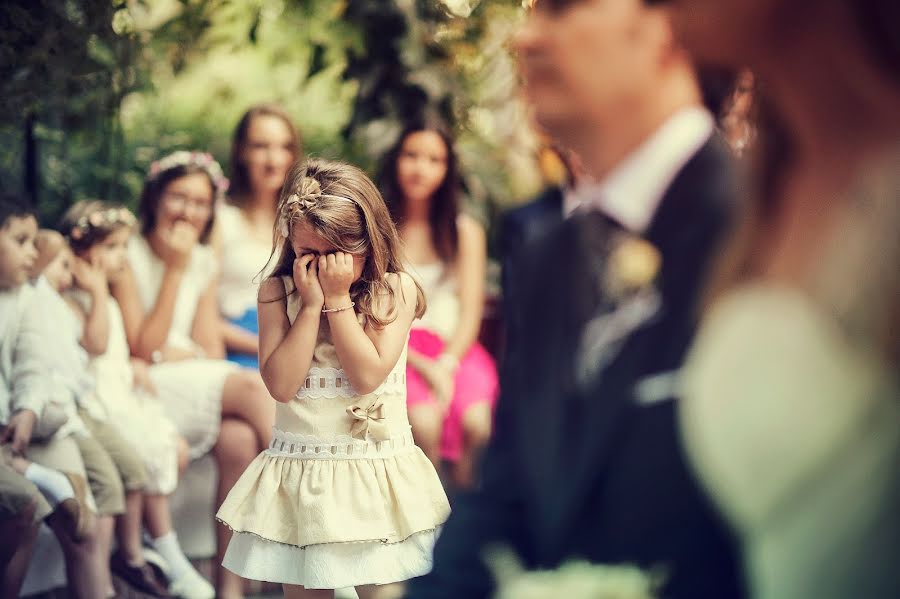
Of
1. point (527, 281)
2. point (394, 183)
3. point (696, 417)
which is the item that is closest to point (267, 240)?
point (394, 183)

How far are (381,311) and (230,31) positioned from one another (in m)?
2.01

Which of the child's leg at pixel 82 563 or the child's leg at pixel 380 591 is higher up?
→ the child's leg at pixel 82 563

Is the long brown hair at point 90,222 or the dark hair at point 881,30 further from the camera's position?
the long brown hair at point 90,222

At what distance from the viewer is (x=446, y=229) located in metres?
4.52

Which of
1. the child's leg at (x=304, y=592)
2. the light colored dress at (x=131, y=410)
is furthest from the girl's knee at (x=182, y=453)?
the child's leg at (x=304, y=592)

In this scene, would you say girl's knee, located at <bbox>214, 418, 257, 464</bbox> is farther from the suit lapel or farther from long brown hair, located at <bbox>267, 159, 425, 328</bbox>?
the suit lapel

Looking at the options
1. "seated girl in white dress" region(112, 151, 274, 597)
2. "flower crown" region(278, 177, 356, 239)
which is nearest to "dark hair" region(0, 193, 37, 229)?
"seated girl in white dress" region(112, 151, 274, 597)

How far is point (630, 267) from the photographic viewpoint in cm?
154

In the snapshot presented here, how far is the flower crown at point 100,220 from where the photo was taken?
156 inches

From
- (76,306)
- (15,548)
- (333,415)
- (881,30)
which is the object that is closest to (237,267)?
(76,306)

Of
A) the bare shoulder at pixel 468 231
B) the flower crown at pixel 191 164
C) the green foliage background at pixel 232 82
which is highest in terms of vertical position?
the green foliage background at pixel 232 82

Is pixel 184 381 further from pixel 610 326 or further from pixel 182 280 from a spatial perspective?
pixel 610 326

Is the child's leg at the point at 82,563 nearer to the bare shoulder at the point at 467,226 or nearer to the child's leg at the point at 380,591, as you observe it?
the child's leg at the point at 380,591

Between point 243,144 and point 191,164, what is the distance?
0.23 metres
